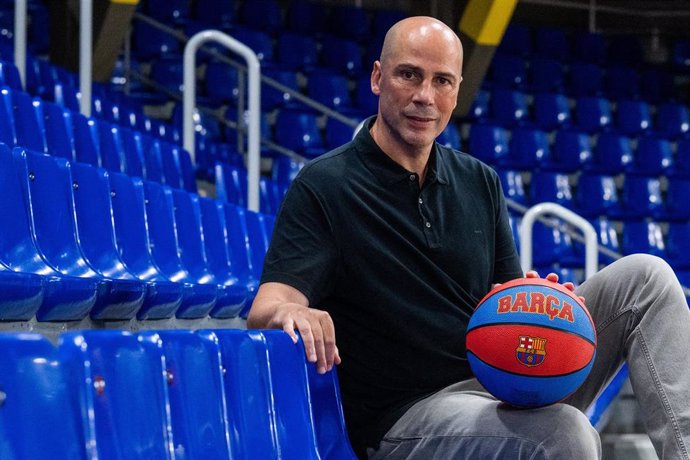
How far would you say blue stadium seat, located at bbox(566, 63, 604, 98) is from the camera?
579 centimetres

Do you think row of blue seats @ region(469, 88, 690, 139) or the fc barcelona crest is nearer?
the fc barcelona crest

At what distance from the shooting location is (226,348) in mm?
1000

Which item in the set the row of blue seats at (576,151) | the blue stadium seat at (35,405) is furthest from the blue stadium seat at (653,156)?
the blue stadium seat at (35,405)

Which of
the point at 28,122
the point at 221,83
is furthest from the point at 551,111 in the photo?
the point at 28,122

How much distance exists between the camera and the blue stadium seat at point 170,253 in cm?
208

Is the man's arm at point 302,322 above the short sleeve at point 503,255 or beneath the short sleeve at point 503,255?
beneath

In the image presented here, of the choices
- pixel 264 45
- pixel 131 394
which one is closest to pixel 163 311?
pixel 131 394

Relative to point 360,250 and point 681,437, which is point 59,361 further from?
point 681,437

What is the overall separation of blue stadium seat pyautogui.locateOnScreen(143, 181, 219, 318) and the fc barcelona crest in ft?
3.43

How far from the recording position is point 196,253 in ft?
7.62

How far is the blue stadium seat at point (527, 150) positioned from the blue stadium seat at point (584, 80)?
0.71 meters

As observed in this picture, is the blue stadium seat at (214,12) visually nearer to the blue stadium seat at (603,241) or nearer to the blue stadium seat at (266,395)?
the blue stadium seat at (603,241)

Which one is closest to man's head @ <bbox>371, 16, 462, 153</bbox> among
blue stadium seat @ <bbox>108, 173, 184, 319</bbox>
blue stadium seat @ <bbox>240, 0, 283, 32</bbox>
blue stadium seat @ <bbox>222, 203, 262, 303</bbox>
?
blue stadium seat @ <bbox>108, 173, 184, 319</bbox>

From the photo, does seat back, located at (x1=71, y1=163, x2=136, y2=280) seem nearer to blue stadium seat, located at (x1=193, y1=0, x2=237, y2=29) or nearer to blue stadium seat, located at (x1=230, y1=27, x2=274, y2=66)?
blue stadium seat, located at (x1=230, y1=27, x2=274, y2=66)
